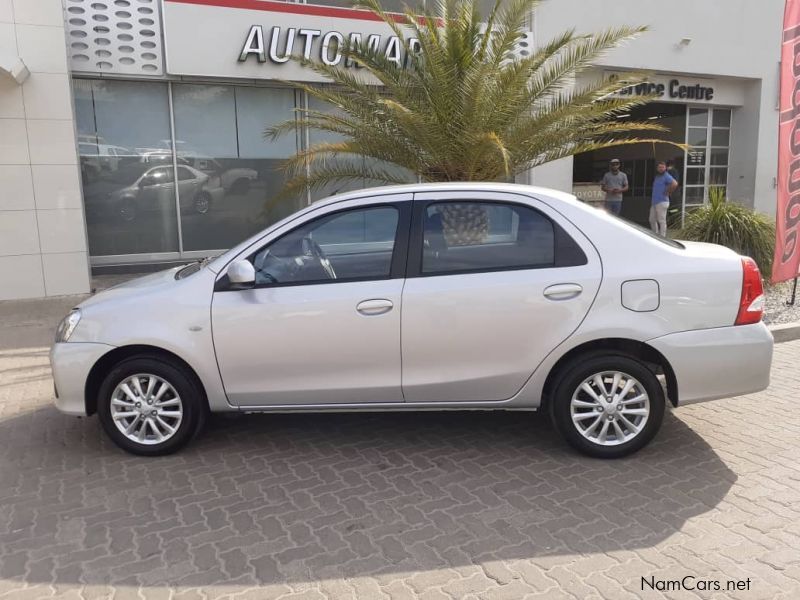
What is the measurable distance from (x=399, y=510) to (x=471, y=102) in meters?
5.14

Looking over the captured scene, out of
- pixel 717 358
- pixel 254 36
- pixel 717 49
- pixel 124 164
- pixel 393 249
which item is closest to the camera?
pixel 717 358

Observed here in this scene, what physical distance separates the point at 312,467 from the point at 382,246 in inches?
57.3

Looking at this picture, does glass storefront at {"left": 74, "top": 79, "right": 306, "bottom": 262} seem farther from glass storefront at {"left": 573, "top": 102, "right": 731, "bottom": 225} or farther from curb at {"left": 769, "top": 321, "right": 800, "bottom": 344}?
glass storefront at {"left": 573, "top": 102, "right": 731, "bottom": 225}

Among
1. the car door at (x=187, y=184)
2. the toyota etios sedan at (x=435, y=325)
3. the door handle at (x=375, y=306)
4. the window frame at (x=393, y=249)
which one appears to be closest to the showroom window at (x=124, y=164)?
the car door at (x=187, y=184)

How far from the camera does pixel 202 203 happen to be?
1174 centimetres

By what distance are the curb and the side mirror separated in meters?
5.96

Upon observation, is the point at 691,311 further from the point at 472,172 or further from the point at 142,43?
the point at 142,43

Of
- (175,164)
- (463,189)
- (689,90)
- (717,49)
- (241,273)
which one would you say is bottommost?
(241,273)

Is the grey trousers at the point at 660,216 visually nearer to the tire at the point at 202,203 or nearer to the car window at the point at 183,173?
the tire at the point at 202,203

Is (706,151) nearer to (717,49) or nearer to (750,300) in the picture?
(717,49)

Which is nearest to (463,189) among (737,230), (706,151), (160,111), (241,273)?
(241,273)

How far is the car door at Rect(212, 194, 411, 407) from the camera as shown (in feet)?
13.4

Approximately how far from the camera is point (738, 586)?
9.56 feet

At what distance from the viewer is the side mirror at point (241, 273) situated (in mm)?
4043
